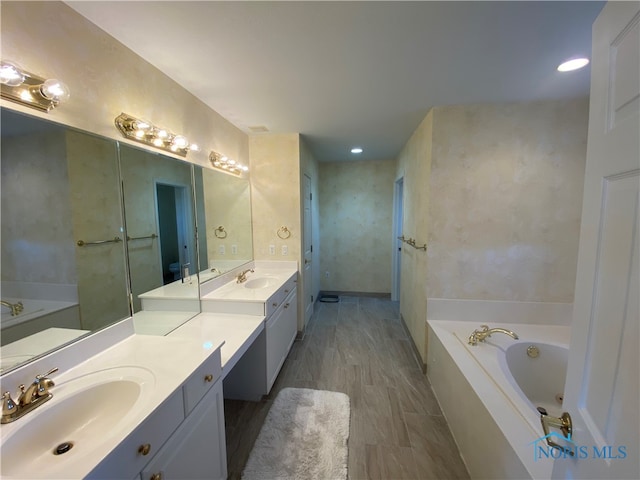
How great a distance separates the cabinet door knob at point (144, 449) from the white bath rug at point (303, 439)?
3.06 feet

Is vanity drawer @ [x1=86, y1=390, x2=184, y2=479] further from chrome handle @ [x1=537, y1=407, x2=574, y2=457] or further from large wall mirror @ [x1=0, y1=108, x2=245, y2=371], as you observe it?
chrome handle @ [x1=537, y1=407, x2=574, y2=457]

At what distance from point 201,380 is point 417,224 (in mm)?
2372

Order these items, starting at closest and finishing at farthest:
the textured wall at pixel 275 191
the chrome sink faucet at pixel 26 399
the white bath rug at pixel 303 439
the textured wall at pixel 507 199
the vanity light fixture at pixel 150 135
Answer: the chrome sink faucet at pixel 26 399 < the vanity light fixture at pixel 150 135 < the white bath rug at pixel 303 439 < the textured wall at pixel 507 199 < the textured wall at pixel 275 191

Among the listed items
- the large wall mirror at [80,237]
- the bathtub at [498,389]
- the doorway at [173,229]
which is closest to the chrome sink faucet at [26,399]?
the large wall mirror at [80,237]

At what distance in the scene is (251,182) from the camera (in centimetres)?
291

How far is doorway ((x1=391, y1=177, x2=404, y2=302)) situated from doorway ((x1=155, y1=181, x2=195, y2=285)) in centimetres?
322

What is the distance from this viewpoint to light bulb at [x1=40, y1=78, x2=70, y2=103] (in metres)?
0.96

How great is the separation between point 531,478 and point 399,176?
11.3ft

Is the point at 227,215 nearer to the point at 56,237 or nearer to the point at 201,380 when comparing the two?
the point at 56,237

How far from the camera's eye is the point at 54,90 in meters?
0.98

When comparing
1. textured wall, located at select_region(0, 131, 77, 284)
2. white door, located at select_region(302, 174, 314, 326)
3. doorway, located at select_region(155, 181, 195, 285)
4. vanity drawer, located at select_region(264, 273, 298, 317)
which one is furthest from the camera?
white door, located at select_region(302, 174, 314, 326)

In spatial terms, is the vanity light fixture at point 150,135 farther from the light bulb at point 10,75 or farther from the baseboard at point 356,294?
the baseboard at point 356,294

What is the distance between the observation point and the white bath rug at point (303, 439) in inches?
58.7

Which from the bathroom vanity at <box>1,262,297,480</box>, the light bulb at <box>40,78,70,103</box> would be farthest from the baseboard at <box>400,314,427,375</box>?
the light bulb at <box>40,78,70,103</box>
